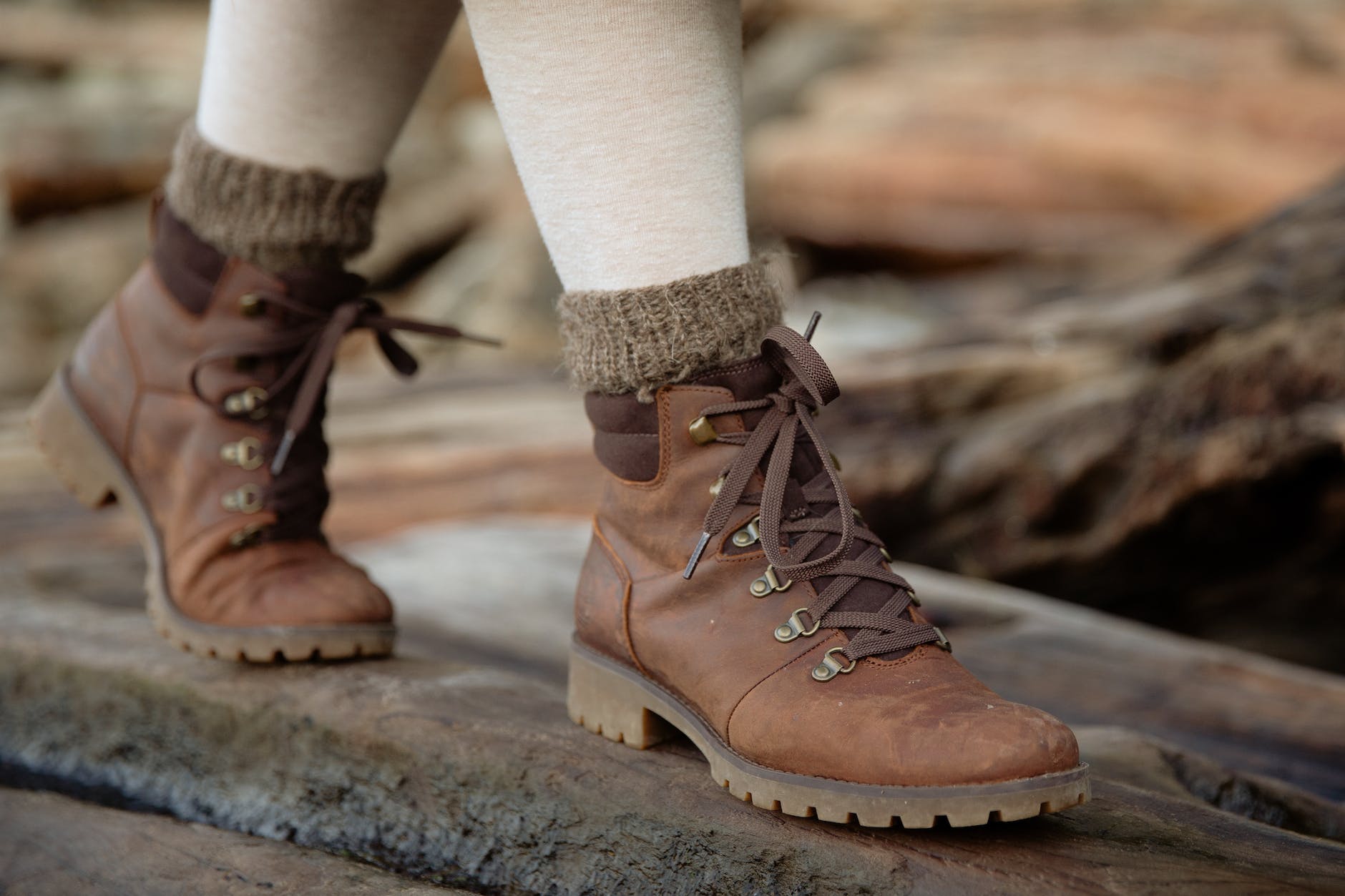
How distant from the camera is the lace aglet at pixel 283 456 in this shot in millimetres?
1642

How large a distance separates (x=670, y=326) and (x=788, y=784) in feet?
1.66

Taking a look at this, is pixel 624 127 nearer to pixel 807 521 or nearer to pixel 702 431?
pixel 702 431

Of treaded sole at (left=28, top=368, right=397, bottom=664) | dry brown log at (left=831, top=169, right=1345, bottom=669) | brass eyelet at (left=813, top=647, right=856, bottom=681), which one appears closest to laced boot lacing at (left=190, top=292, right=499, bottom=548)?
treaded sole at (left=28, top=368, right=397, bottom=664)

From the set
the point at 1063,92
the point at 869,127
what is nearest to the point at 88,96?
the point at 869,127

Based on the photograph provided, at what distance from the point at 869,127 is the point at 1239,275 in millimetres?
3400

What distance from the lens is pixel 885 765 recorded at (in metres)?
1.11

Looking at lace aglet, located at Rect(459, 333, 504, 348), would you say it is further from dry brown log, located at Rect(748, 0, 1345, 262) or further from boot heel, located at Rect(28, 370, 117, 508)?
dry brown log, located at Rect(748, 0, 1345, 262)

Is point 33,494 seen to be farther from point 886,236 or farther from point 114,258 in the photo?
point 114,258

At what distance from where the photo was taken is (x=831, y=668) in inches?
47.3

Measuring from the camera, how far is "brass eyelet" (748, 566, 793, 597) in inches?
49.1

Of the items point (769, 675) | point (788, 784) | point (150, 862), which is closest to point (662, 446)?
point (769, 675)

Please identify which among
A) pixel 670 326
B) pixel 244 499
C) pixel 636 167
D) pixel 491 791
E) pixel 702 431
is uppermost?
pixel 636 167

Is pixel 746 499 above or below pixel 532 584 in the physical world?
above

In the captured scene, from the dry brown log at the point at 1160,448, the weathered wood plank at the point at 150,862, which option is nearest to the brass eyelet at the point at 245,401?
the weathered wood plank at the point at 150,862
